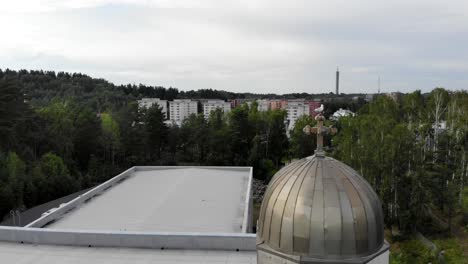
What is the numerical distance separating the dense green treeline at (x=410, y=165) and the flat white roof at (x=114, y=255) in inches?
609

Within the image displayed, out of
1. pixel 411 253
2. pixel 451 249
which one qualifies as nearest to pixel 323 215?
pixel 411 253

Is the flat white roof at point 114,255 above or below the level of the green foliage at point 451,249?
above

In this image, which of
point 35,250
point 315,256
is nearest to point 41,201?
point 35,250

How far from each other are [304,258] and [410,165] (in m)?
22.0

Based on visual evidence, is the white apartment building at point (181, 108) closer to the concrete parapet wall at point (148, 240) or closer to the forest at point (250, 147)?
the forest at point (250, 147)

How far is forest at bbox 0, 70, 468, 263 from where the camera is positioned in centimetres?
2391

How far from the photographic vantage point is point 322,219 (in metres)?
5.07

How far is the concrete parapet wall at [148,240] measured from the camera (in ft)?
39.4

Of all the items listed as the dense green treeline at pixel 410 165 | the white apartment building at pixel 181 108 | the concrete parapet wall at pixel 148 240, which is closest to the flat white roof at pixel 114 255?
the concrete parapet wall at pixel 148 240

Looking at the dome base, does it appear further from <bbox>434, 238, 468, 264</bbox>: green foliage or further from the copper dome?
<bbox>434, 238, 468, 264</bbox>: green foliage

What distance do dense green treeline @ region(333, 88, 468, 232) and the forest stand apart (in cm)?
7

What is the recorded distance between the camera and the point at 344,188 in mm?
5293


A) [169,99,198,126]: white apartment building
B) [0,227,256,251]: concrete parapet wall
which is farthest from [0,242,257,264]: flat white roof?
[169,99,198,126]: white apartment building

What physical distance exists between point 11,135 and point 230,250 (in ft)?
88.1
